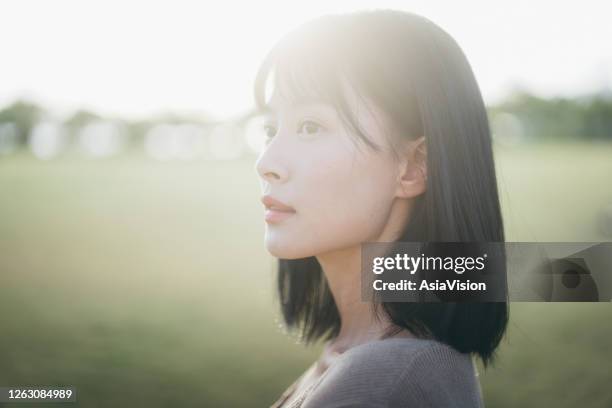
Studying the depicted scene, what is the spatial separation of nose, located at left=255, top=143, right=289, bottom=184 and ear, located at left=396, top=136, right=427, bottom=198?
27cm

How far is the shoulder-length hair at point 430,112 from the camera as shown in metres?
1.42

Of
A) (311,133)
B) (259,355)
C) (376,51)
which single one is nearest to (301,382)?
(311,133)

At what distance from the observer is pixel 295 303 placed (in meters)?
2.04

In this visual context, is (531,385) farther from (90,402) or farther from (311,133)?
(311,133)

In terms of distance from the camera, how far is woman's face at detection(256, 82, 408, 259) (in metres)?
1.45

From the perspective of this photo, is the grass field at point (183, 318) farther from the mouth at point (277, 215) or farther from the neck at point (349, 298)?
the mouth at point (277, 215)

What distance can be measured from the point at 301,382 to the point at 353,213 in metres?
0.53

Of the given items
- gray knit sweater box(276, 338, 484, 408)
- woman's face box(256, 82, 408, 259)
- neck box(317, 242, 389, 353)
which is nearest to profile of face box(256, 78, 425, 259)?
woman's face box(256, 82, 408, 259)

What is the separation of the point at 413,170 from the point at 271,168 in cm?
33

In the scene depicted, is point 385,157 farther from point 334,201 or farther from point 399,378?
point 399,378

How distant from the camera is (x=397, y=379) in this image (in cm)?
121

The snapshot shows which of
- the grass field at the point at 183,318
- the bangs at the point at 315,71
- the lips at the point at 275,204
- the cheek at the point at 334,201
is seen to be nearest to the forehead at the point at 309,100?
the bangs at the point at 315,71

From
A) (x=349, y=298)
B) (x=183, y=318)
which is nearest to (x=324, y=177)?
(x=349, y=298)

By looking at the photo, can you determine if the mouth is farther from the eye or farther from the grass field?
the grass field
